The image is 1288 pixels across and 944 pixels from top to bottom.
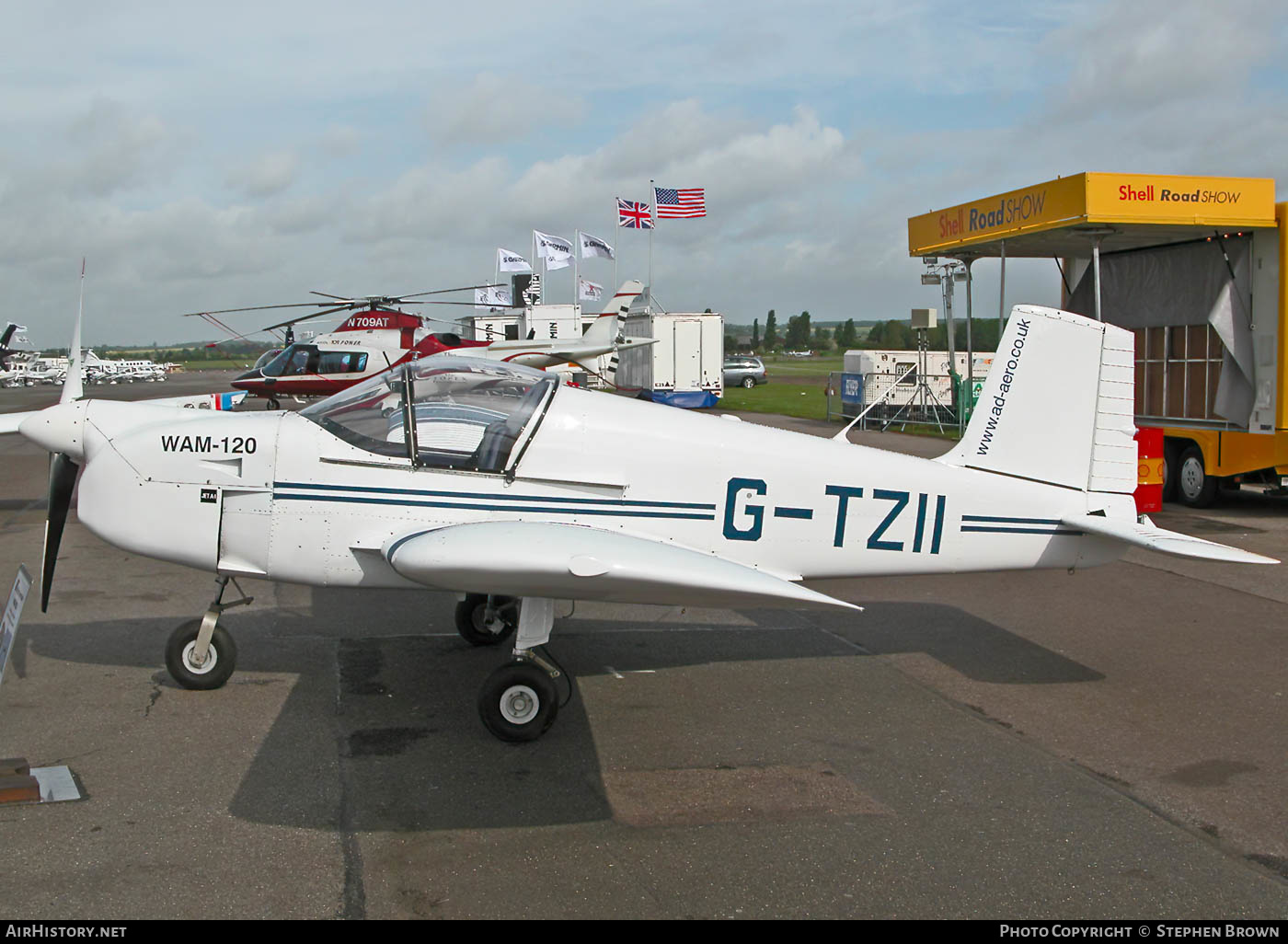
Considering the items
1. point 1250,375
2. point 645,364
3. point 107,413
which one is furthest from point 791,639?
point 645,364

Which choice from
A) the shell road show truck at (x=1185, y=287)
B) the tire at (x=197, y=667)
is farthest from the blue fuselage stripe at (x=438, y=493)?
the shell road show truck at (x=1185, y=287)

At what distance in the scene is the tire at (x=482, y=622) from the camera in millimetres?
7082

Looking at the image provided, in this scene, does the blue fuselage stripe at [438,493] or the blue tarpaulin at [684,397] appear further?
the blue tarpaulin at [684,397]

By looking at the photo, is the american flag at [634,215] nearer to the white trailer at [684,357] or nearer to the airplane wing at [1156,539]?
the white trailer at [684,357]

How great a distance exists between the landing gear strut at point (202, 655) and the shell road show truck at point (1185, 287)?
8.32m

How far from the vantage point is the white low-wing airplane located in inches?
224

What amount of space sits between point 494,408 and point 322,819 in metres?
2.33

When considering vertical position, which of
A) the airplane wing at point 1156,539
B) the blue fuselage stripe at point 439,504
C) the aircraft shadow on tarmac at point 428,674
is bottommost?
the aircraft shadow on tarmac at point 428,674

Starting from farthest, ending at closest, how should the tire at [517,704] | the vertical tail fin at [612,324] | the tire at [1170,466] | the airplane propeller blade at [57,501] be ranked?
the vertical tail fin at [612,324]
the tire at [1170,466]
the airplane propeller blade at [57,501]
the tire at [517,704]

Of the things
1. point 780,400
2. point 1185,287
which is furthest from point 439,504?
point 780,400

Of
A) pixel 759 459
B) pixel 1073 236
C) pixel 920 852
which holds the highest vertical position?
pixel 1073 236

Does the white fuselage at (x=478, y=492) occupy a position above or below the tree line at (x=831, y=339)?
below
